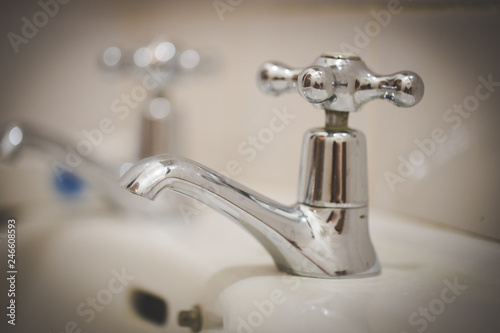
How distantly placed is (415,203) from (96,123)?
55 centimetres

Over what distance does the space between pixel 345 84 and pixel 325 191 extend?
86 mm

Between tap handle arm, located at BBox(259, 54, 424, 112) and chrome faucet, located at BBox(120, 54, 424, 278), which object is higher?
tap handle arm, located at BBox(259, 54, 424, 112)

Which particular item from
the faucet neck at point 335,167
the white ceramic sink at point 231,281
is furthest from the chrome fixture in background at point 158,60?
the faucet neck at point 335,167

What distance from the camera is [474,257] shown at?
0.53 m

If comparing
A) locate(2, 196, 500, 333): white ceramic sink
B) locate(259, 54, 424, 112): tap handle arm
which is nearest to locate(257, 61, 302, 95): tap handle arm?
locate(259, 54, 424, 112): tap handle arm

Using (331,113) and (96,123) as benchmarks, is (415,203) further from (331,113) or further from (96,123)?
(96,123)

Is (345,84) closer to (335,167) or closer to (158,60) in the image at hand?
(335,167)

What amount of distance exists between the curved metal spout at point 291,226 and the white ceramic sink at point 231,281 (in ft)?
0.05

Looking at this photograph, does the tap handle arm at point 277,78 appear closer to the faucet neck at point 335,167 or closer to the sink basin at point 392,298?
the faucet neck at point 335,167

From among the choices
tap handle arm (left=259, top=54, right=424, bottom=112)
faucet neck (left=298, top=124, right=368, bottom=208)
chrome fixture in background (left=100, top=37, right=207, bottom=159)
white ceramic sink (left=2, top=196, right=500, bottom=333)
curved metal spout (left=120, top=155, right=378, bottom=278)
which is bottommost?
white ceramic sink (left=2, top=196, right=500, bottom=333)

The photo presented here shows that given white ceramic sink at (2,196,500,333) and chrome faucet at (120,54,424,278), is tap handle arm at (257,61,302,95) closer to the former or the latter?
chrome faucet at (120,54,424,278)

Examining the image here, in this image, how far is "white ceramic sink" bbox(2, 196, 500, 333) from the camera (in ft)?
1.36

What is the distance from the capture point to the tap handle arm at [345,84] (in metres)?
0.41

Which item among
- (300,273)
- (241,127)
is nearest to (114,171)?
(241,127)
